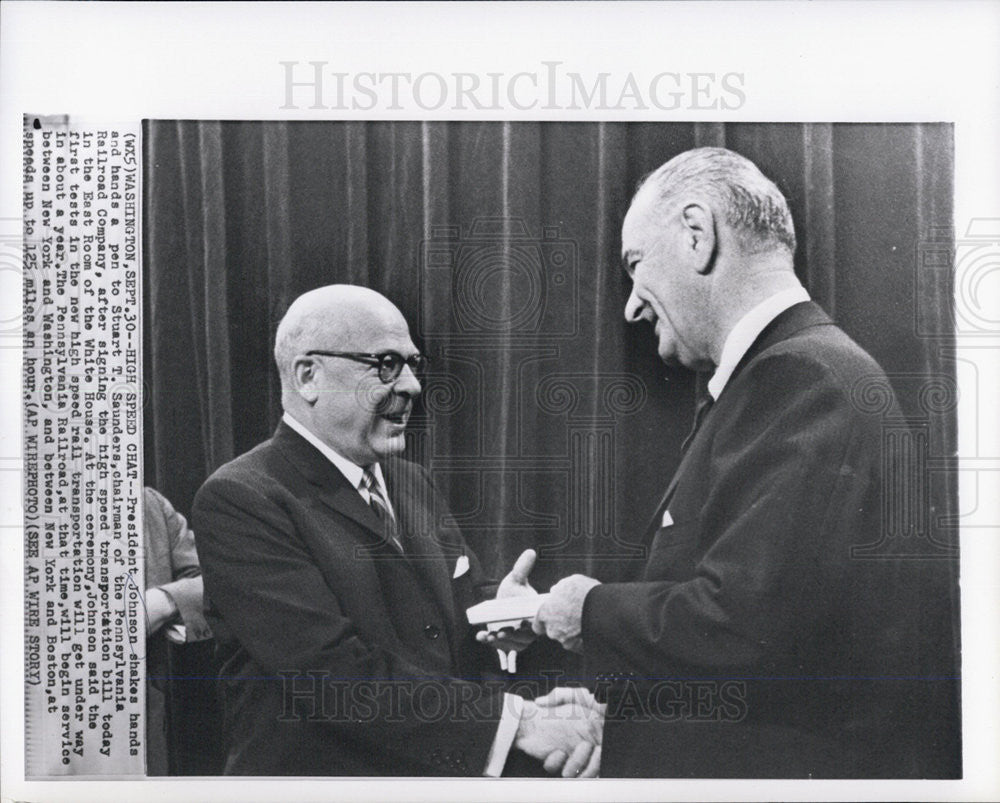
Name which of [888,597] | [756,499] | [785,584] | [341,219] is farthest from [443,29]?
[888,597]

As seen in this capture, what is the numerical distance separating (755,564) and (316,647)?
1.22m

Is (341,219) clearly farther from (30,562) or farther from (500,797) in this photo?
(500,797)

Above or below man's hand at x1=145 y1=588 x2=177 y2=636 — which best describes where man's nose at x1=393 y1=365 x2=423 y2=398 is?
above

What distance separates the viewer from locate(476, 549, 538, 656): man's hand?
280cm

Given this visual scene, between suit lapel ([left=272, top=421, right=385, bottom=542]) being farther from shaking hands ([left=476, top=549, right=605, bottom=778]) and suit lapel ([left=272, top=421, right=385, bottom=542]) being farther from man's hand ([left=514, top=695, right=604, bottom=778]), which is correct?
man's hand ([left=514, top=695, right=604, bottom=778])

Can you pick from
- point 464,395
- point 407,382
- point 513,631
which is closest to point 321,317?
point 407,382

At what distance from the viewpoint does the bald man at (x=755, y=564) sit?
271cm

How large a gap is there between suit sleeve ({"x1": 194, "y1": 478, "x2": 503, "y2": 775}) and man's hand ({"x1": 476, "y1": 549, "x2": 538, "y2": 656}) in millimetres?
130

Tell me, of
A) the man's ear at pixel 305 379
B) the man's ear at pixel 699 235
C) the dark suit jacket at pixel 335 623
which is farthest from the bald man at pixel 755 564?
the man's ear at pixel 305 379

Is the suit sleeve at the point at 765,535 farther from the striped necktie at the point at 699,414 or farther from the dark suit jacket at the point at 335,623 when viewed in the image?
the dark suit jacket at the point at 335,623

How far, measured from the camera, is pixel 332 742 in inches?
111

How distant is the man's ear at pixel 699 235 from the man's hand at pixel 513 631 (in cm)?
93

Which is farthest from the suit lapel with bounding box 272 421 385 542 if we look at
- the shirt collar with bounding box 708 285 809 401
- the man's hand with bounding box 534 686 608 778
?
the shirt collar with bounding box 708 285 809 401
